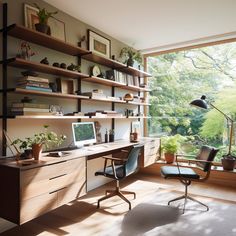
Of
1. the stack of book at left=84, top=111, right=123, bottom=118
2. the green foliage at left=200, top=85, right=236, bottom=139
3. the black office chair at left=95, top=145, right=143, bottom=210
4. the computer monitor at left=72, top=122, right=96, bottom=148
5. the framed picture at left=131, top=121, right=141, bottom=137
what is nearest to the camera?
the black office chair at left=95, top=145, right=143, bottom=210

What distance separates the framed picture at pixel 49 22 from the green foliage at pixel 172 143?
274cm

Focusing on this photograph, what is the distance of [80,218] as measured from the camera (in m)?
2.71

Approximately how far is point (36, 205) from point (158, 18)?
2.98 metres

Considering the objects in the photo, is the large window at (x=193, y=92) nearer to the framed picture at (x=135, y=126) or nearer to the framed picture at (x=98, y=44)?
the framed picture at (x=135, y=126)

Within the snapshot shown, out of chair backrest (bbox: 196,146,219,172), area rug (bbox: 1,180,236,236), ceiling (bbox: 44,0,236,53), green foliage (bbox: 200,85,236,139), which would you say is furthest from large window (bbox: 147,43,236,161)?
area rug (bbox: 1,180,236,236)

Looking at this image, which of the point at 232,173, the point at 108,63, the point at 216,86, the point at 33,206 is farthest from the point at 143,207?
the point at 216,86

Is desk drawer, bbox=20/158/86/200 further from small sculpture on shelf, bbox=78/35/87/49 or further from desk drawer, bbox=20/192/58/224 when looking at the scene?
small sculpture on shelf, bbox=78/35/87/49

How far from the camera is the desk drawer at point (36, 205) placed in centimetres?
198

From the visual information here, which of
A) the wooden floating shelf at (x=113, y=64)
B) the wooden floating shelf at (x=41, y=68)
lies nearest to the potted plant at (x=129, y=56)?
the wooden floating shelf at (x=113, y=64)

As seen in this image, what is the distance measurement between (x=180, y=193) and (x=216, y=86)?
2125mm

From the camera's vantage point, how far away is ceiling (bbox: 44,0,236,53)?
2.97m

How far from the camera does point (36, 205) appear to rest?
2.09 m

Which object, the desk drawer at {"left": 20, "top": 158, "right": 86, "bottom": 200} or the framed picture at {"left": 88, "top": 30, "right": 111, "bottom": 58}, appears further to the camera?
the framed picture at {"left": 88, "top": 30, "right": 111, "bottom": 58}

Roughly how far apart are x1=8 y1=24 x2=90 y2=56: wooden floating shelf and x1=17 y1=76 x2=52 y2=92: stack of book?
0.49 metres
